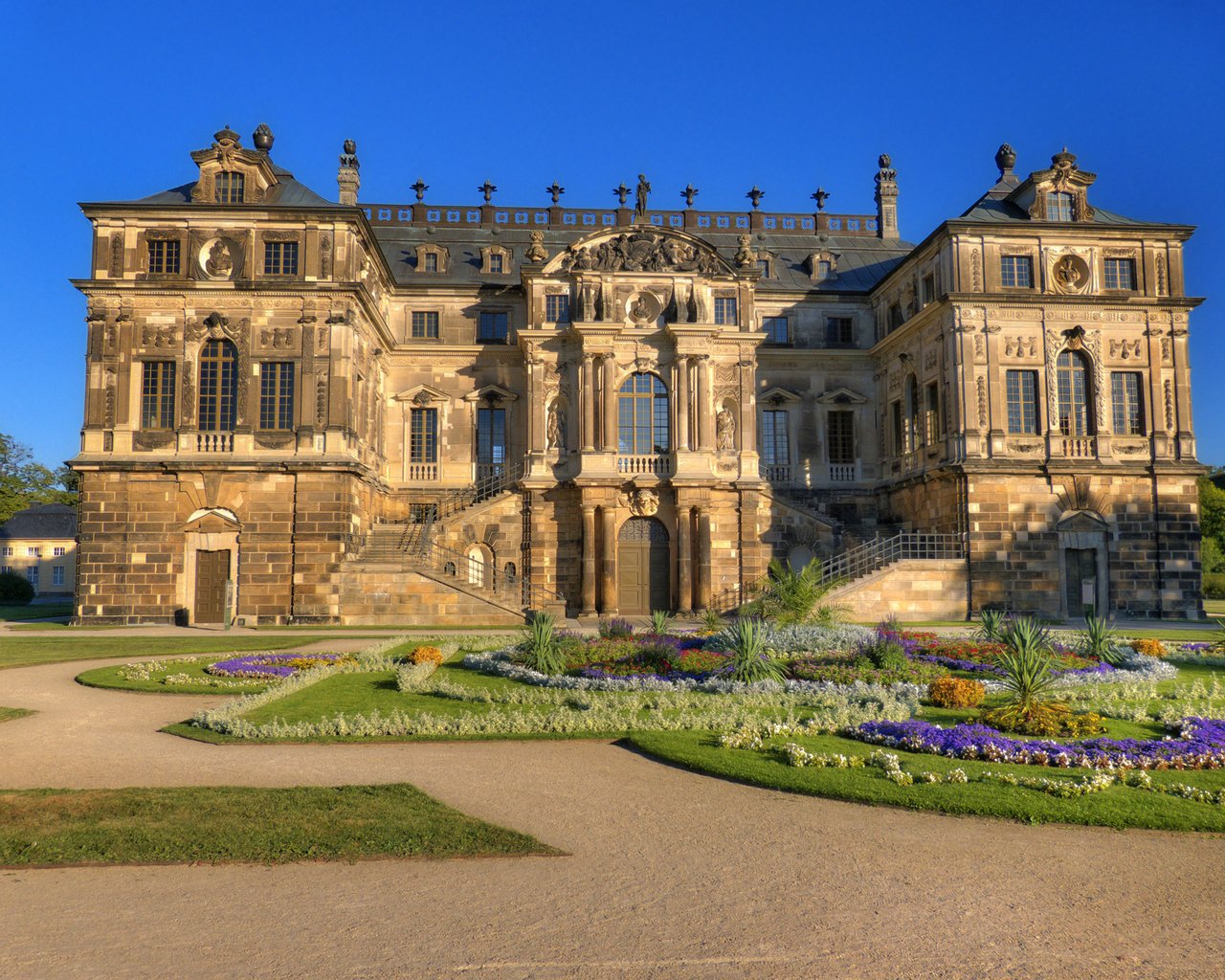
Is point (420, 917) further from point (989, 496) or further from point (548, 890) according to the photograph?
point (989, 496)

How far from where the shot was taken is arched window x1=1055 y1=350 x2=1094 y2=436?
1431 inches

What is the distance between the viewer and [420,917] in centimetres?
649

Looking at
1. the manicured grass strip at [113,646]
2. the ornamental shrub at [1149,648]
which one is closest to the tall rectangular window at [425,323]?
the manicured grass strip at [113,646]

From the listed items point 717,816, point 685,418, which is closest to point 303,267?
point 685,418

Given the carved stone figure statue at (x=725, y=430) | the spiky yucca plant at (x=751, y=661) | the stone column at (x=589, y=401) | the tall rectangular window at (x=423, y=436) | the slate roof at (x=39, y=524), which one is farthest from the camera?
the slate roof at (x=39, y=524)

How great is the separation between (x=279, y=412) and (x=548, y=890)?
30.1 metres

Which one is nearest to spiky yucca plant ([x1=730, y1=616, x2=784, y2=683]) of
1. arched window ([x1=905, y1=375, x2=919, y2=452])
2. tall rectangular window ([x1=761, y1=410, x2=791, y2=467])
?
arched window ([x1=905, y1=375, x2=919, y2=452])

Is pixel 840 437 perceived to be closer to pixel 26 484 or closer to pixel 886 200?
pixel 886 200

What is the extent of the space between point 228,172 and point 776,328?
83.5 ft

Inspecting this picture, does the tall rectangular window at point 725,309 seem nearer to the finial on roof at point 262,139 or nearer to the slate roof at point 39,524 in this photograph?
the finial on roof at point 262,139

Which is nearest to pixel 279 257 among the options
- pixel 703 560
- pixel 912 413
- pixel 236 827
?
pixel 703 560

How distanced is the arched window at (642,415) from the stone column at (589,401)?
53.3 inches

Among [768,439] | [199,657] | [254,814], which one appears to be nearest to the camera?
[254,814]

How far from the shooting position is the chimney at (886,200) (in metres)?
49.9
